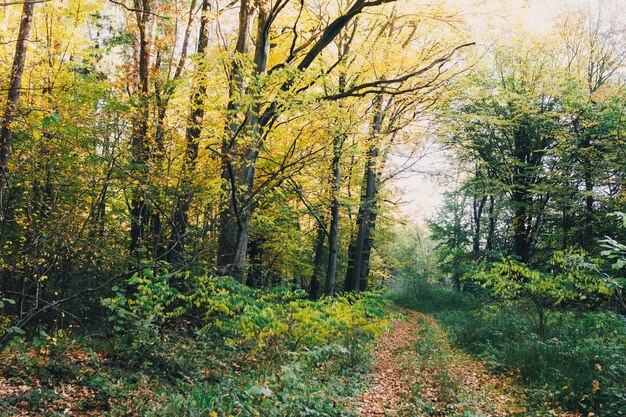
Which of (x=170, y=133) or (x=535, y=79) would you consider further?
(x=535, y=79)

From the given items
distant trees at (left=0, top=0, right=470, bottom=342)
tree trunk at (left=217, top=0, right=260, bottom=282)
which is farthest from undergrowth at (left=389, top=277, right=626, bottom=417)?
distant trees at (left=0, top=0, right=470, bottom=342)

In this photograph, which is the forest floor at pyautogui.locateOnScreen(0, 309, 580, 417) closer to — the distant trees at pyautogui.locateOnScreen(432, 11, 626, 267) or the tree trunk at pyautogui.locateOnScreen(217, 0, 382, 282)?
the tree trunk at pyautogui.locateOnScreen(217, 0, 382, 282)

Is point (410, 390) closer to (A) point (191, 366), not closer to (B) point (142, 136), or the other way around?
(A) point (191, 366)

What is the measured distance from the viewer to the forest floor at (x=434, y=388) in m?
5.39

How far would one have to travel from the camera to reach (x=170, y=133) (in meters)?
7.93

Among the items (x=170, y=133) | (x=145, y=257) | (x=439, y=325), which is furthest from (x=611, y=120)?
(x=145, y=257)

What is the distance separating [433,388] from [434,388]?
0.07 ft

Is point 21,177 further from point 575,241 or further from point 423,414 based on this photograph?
point 575,241

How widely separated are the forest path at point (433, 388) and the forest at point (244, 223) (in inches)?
2.3

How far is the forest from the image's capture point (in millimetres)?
4887

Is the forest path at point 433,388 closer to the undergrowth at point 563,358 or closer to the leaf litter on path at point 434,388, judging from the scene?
the leaf litter on path at point 434,388

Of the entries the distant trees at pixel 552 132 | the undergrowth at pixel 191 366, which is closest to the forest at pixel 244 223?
the undergrowth at pixel 191 366

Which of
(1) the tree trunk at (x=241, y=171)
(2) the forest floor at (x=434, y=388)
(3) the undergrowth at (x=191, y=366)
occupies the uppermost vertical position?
(1) the tree trunk at (x=241, y=171)

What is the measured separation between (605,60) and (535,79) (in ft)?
8.63
